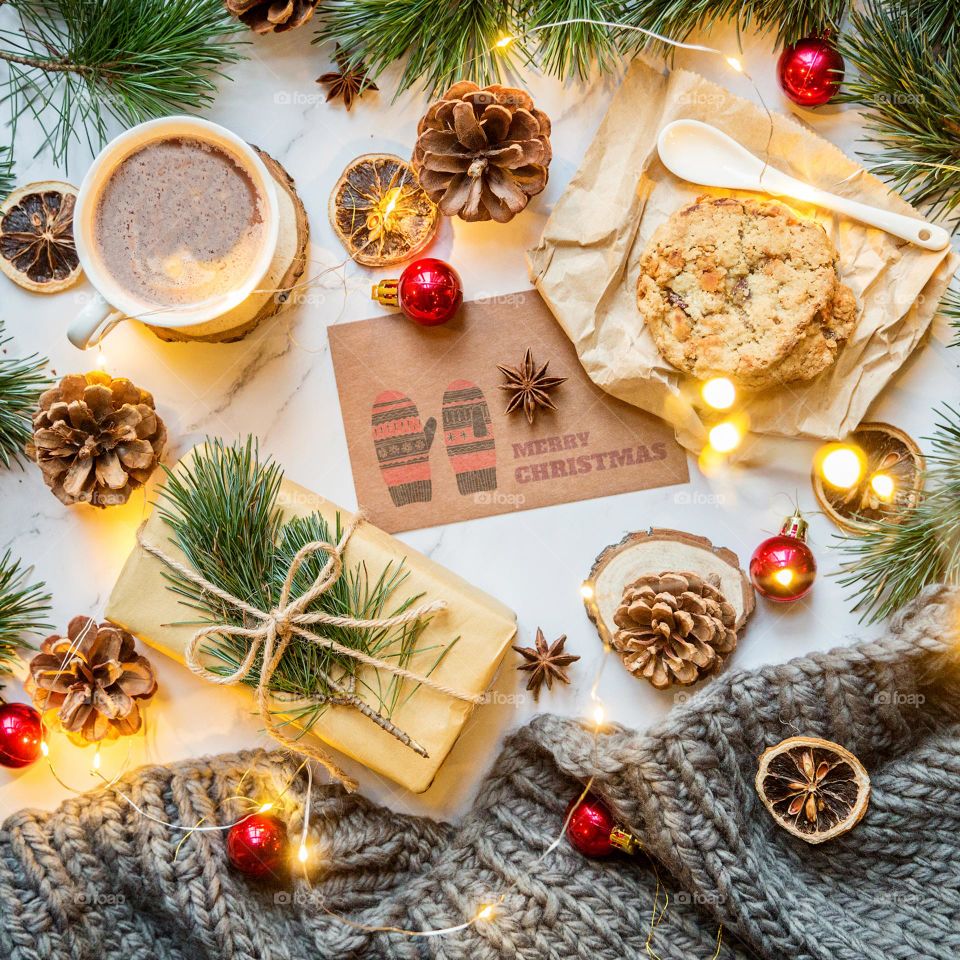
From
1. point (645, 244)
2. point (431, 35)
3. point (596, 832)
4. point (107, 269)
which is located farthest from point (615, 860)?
point (431, 35)

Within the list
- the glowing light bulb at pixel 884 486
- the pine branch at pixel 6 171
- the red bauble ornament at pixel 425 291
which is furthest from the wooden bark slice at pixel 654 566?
the pine branch at pixel 6 171

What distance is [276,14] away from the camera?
1.50 metres

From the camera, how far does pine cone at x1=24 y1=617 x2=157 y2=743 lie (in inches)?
59.7

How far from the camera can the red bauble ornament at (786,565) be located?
1.49 m

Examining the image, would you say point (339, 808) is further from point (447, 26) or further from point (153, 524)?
point (447, 26)

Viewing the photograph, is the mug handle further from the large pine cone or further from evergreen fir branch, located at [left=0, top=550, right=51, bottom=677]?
the large pine cone

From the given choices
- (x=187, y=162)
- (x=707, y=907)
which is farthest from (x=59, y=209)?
(x=707, y=907)

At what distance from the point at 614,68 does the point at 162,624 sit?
1282 millimetres

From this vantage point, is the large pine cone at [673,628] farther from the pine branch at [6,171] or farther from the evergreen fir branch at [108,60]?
the pine branch at [6,171]

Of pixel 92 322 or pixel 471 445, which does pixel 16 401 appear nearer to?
pixel 92 322

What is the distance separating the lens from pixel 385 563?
1.47 meters

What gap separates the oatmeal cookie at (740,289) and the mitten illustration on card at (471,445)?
0.35 m

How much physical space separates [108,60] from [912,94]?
1377mm

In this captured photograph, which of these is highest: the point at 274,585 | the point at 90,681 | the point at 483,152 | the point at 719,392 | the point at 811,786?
the point at 483,152
